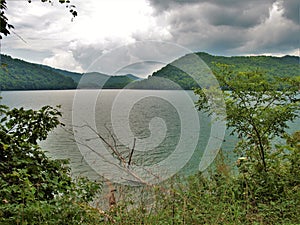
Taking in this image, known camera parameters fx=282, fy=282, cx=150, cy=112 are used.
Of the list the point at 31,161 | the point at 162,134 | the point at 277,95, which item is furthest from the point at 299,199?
the point at 162,134

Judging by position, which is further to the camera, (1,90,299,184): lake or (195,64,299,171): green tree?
(1,90,299,184): lake

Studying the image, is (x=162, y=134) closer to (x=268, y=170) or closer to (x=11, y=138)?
(x=268, y=170)

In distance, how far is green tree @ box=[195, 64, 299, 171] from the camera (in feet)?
15.2

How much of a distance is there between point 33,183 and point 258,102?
3671 mm

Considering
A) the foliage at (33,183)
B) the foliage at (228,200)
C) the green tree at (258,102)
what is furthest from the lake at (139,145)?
the foliage at (33,183)

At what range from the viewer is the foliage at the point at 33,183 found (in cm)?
260

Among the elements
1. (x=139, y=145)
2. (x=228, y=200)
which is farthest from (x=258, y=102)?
(x=139, y=145)

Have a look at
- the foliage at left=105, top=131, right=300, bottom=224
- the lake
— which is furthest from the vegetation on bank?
the lake

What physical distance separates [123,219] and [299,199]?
250 cm

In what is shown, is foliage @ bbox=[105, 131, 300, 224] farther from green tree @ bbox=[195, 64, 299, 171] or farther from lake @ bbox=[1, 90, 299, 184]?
lake @ bbox=[1, 90, 299, 184]

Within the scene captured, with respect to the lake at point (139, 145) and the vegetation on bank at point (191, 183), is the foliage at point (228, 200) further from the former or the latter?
the lake at point (139, 145)

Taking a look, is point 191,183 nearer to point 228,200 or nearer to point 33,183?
point 228,200

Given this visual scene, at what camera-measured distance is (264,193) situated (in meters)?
4.35

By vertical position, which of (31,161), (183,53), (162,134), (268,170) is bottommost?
(162,134)
